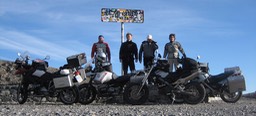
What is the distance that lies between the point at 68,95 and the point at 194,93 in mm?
3138

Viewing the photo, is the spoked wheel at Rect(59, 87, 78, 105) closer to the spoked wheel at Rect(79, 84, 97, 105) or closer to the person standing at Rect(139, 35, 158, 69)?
the spoked wheel at Rect(79, 84, 97, 105)

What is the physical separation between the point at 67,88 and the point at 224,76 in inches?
159

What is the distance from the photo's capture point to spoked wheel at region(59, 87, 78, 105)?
10.4 metres

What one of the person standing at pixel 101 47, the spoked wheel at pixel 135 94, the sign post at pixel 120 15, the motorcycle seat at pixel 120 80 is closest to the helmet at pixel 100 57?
the motorcycle seat at pixel 120 80

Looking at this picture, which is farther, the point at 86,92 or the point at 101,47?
the point at 101,47

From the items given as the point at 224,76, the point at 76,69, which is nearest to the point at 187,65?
the point at 224,76

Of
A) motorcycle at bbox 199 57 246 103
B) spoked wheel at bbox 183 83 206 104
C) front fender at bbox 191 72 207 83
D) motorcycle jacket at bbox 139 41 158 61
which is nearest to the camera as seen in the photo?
spoked wheel at bbox 183 83 206 104

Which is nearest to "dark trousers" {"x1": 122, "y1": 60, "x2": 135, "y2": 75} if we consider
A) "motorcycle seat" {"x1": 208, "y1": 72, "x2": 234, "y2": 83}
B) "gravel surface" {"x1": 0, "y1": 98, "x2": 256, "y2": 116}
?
"motorcycle seat" {"x1": 208, "y1": 72, "x2": 234, "y2": 83}

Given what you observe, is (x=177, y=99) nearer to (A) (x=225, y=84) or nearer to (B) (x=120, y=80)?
(A) (x=225, y=84)

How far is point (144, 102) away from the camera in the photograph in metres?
10.2

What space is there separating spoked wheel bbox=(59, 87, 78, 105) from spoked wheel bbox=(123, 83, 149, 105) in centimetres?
125

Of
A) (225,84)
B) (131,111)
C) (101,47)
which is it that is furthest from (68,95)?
(225,84)

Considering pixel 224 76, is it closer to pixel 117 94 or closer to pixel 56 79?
pixel 117 94

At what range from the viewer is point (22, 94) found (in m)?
10.9
